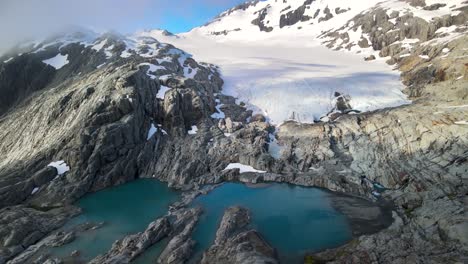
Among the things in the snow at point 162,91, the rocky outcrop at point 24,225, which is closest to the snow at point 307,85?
the snow at point 162,91

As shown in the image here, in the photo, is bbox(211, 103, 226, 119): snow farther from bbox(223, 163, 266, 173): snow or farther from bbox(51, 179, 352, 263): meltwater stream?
bbox(51, 179, 352, 263): meltwater stream

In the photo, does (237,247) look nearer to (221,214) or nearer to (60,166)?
(221,214)

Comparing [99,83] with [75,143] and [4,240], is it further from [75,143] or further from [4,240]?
[4,240]

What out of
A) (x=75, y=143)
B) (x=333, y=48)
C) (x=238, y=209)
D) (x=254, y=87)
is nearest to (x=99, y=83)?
(x=75, y=143)

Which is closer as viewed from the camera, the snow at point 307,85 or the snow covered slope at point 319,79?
the snow at point 307,85

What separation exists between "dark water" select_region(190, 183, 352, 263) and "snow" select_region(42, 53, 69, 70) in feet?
277

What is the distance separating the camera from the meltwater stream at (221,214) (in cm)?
4316

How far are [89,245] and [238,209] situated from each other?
66.1ft

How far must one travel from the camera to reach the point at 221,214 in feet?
172

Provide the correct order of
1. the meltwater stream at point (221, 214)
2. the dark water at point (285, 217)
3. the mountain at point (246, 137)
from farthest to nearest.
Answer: the mountain at point (246, 137) < the meltwater stream at point (221, 214) < the dark water at point (285, 217)

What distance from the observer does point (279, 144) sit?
77125 mm

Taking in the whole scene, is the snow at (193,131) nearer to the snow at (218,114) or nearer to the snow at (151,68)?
the snow at (218,114)

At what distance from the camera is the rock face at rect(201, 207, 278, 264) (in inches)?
1470

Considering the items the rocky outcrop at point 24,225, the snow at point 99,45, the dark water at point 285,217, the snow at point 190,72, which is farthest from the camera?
the snow at point 99,45
